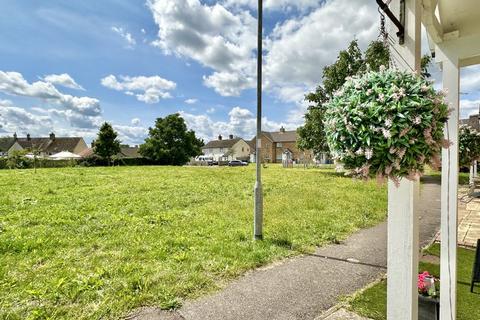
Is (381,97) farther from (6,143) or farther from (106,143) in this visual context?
(6,143)

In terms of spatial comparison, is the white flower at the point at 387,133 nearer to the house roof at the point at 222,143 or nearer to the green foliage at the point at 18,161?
the green foliage at the point at 18,161

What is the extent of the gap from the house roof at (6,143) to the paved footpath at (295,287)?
7488cm

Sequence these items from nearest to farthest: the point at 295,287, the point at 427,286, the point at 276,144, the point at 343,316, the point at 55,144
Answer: the point at 427,286, the point at 343,316, the point at 295,287, the point at 55,144, the point at 276,144

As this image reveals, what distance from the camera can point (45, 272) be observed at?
4512mm

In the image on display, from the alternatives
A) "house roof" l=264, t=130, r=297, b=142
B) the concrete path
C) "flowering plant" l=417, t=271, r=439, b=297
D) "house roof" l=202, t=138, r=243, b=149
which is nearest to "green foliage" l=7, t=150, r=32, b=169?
the concrete path

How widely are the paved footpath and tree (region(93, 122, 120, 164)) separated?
120ft

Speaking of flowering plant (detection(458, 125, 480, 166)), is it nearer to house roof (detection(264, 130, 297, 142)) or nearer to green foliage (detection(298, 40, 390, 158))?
green foliage (detection(298, 40, 390, 158))

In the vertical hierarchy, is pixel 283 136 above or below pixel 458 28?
above

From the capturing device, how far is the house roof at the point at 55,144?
57.6 m

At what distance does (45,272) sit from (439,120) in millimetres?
5495

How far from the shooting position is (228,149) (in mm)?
73250

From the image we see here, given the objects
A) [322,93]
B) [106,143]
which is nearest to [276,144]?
[106,143]

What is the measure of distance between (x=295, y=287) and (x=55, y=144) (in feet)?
220

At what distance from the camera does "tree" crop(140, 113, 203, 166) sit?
4172 centimetres
